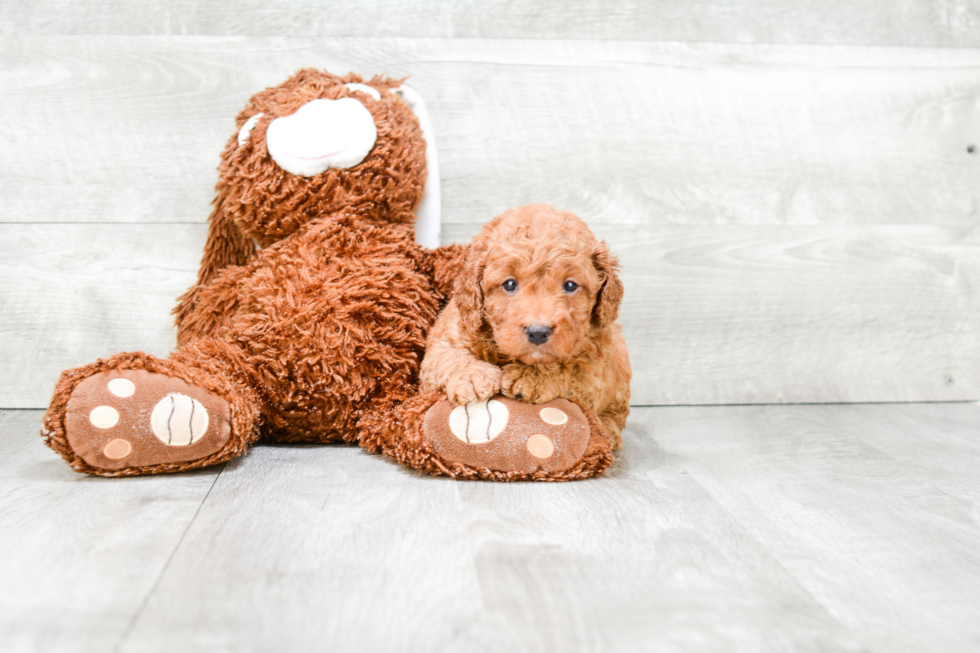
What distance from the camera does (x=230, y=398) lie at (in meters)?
0.98

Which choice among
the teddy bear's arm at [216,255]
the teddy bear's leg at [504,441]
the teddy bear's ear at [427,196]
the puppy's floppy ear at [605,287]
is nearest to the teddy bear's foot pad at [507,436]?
the teddy bear's leg at [504,441]

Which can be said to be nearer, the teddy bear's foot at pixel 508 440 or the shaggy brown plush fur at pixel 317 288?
the teddy bear's foot at pixel 508 440

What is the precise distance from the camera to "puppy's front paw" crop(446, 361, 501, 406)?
0.94 m

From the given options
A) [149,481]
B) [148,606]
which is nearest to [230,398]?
[149,481]

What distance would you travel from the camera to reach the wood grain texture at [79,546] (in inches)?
24.2

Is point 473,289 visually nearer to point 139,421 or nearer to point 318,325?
point 318,325

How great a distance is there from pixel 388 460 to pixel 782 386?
79cm

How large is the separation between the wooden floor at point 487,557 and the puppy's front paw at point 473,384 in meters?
0.10

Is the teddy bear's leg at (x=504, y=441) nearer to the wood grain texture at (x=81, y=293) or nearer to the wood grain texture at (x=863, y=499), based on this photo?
the wood grain texture at (x=863, y=499)

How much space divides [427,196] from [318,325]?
0.98ft

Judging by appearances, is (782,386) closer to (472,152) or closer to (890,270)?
(890,270)

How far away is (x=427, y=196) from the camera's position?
1226 mm

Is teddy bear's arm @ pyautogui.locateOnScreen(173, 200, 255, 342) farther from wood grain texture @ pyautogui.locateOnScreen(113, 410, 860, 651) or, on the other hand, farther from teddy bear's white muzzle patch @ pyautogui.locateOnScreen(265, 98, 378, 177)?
wood grain texture @ pyautogui.locateOnScreen(113, 410, 860, 651)

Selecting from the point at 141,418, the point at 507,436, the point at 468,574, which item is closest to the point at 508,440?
the point at 507,436
